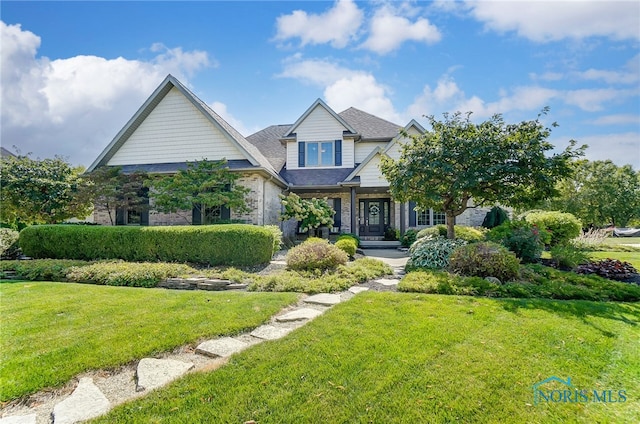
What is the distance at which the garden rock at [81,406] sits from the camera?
233 cm

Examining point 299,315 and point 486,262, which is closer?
point 299,315

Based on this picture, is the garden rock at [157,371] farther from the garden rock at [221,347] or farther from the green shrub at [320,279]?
the green shrub at [320,279]

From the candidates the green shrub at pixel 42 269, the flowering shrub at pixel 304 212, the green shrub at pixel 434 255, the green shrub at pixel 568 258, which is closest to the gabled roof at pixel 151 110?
the flowering shrub at pixel 304 212

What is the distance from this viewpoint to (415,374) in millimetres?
2838

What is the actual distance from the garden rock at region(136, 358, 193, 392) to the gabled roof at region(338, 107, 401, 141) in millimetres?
15616

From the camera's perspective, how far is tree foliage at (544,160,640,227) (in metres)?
28.7

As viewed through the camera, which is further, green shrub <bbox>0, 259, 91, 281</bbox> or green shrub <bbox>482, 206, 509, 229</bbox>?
green shrub <bbox>482, 206, 509, 229</bbox>

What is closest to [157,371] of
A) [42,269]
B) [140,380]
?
[140,380]

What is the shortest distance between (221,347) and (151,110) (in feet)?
46.2

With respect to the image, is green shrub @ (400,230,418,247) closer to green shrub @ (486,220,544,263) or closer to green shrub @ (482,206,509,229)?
green shrub @ (482,206,509,229)

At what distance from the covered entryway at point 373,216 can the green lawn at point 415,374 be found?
13.4 meters

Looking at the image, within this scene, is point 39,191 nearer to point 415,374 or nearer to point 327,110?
point 327,110

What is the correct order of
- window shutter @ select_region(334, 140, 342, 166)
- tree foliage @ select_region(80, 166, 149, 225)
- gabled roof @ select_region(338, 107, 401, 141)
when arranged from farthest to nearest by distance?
gabled roof @ select_region(338, 107, 401, 141)
window shutter @ select_region(334, 140, 342, 166)
tree foliage @ select_region(80, 166, 149, 225)

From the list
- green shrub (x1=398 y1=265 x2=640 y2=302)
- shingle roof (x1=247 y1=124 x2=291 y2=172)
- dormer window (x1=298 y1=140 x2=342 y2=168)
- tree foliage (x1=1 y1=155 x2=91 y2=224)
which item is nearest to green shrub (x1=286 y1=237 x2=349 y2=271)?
green shrub (x1=398 y1=265 x2=640 y2=302)
